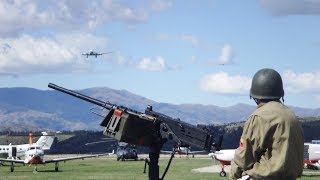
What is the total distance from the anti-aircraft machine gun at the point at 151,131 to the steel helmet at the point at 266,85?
6541 millimetres

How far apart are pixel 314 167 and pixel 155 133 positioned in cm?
5196

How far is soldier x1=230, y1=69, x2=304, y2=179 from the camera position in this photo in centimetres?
759

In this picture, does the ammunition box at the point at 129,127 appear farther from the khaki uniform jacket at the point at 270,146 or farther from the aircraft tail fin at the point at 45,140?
the aircraft tail fin at the point at 45,140

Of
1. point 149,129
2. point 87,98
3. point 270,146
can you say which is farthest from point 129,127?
point 270,146

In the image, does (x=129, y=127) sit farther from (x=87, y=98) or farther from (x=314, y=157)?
(x=314, y=157)

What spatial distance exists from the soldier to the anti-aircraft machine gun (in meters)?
6.92

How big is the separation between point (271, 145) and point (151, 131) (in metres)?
7.61

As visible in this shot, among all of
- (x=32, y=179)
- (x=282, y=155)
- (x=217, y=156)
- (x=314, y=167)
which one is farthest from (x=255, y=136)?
(x=314, y=167)

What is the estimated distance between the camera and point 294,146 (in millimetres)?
7719

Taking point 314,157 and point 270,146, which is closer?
point 270,146

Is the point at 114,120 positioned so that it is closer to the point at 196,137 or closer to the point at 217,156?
the point at 196,137

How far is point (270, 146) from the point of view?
7.65m

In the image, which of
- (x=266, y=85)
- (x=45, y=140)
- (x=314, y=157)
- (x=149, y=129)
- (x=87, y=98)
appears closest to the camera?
(x=266, y=85)

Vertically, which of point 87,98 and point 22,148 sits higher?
point 87,98
